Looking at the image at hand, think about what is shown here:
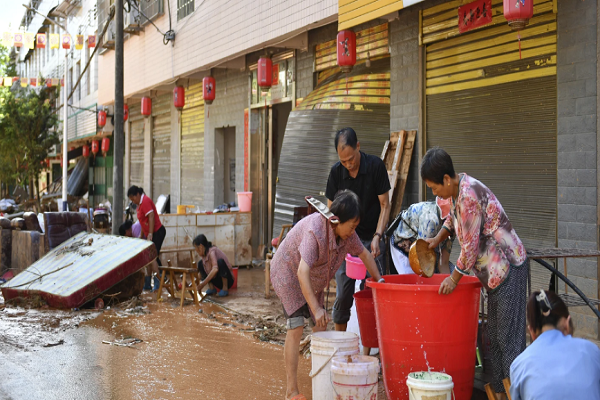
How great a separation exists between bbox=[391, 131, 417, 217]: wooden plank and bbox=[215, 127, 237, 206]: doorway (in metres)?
8.14

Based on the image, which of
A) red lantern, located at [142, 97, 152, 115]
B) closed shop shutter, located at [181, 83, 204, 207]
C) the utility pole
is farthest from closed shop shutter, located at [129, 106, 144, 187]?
the utility pole

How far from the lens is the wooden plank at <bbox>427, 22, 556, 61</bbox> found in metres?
7.56

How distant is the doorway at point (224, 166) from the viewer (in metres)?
17.3

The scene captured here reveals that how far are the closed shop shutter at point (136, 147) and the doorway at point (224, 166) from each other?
25.3 feet

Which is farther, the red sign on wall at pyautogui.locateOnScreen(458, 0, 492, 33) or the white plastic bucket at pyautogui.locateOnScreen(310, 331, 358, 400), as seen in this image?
the red sign on wall at pyautogui.locateOnScreen(458, 0, 492, 33)

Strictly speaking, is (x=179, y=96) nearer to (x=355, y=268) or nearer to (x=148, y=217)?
(x=148, y=217)

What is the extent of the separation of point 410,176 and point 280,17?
14.2 ft

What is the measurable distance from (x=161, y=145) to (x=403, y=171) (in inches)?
554

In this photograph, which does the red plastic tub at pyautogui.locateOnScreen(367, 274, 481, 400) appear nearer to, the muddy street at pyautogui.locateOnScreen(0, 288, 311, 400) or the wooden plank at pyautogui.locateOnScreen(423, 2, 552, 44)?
the muddy street at pyautogui.locateOnScreen(0, 288, 311, 400)

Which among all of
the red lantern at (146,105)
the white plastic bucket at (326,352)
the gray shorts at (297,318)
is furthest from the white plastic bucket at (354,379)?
the red lantern at (146,105)

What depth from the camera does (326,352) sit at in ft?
14.8

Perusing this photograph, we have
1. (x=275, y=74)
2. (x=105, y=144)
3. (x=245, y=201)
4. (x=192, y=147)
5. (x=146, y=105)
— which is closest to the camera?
(x=245, y=201)

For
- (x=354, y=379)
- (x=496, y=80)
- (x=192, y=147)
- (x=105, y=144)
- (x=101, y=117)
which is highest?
(x=101, y=117)

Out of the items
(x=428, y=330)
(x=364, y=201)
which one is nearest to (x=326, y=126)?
(x=364, y=201)
